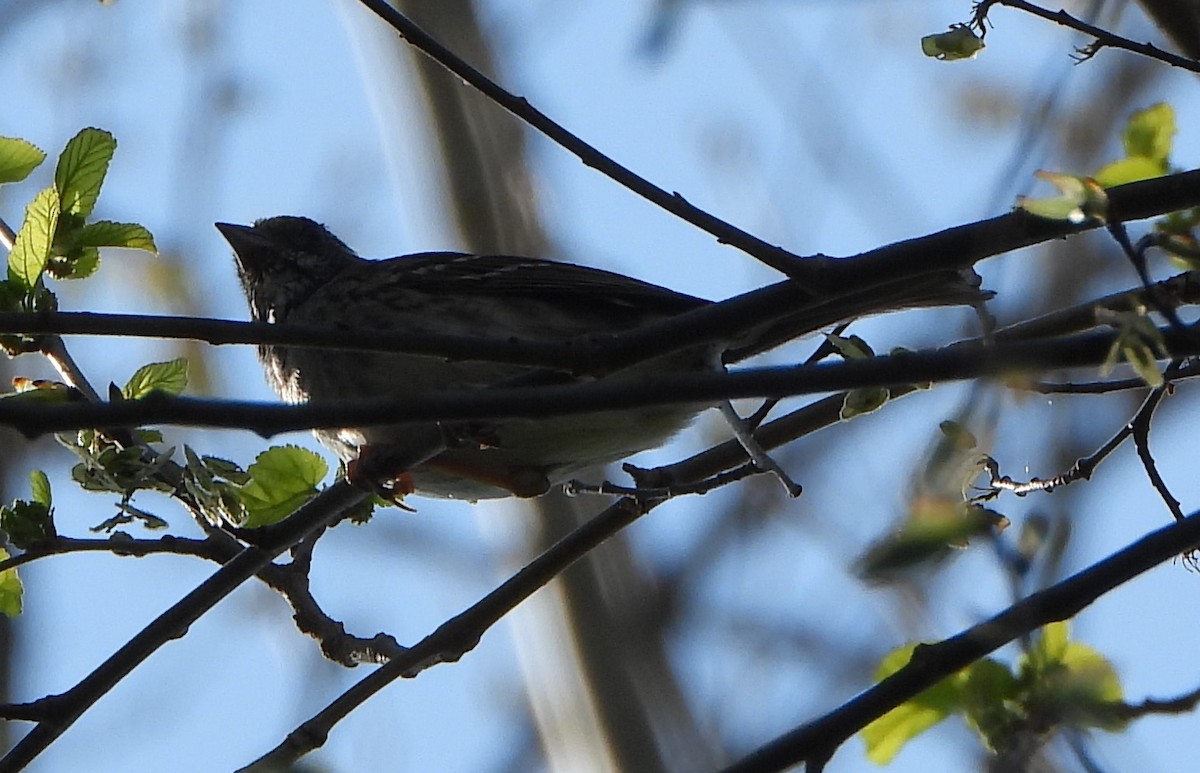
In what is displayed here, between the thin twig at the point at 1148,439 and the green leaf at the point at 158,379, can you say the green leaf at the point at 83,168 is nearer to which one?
the green leaf at the point at 158,379

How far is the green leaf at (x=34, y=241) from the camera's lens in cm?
294

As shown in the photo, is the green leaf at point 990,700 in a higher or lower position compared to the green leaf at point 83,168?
lower

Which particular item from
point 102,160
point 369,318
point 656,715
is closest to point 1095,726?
point 102,160

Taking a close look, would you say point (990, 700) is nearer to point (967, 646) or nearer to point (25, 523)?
point (967, 646)

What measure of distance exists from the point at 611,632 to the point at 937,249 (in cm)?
325

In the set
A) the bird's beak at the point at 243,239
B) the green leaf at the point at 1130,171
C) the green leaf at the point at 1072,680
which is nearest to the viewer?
the green leaf at the point at 1072,680

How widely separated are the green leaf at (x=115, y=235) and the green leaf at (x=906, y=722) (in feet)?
5.65

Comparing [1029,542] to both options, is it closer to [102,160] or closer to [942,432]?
[942,432]

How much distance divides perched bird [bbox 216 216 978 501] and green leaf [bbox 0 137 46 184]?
3.84 ft

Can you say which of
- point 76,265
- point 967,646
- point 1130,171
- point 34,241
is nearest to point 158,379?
point 76,265

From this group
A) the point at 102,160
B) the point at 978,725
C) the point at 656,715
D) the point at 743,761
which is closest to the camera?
the point at 743,761

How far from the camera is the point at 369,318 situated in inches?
193

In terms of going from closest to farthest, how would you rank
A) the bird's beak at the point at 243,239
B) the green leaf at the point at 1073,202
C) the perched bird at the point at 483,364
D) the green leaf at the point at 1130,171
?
the green leaf at the point at 1073,202, the green leaf at the point at 1130,171, the perched bird at the point at 483,364, the bird's beak at the point at 243,239

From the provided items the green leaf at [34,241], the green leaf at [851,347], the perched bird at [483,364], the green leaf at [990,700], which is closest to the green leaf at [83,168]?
the green leaf at [34,241]
